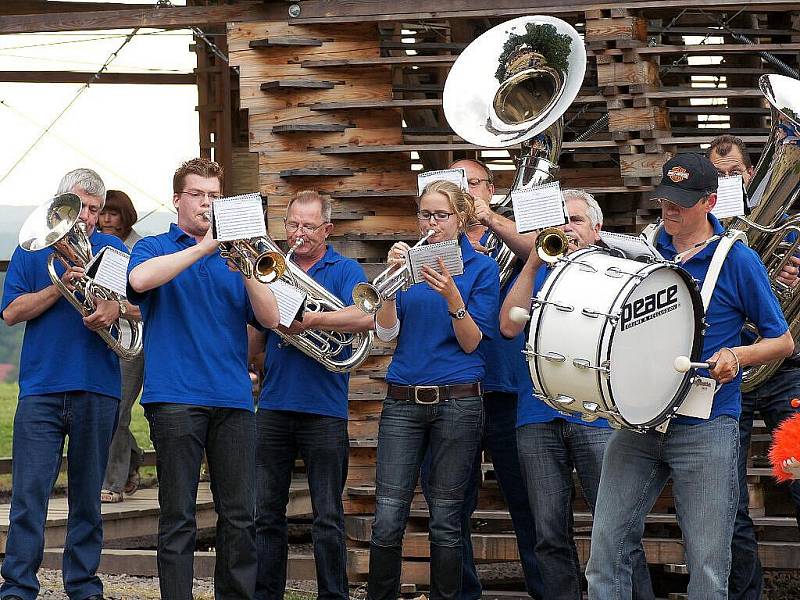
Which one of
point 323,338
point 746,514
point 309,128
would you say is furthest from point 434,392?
point 309,128

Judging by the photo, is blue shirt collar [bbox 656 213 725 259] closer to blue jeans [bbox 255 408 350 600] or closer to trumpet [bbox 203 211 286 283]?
trumpet [bbox 203 211 286 283]

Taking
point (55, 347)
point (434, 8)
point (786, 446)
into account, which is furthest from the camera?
point (434, 8)

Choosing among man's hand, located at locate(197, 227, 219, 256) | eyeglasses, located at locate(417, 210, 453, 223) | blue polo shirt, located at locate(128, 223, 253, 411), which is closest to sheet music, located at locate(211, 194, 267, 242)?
man's hand, located at locate(197, 227, 219, 256)

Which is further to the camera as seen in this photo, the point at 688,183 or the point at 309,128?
the point at 309,128

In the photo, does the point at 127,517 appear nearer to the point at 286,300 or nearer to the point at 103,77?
the point at 286,300

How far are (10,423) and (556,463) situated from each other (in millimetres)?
15278

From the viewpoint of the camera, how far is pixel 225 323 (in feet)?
18.8

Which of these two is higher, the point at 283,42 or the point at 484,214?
the point at 283,42

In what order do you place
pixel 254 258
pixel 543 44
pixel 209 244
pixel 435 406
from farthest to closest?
pixel 543 44, pixel 435 406, pixel 254 258, pixel 209 244

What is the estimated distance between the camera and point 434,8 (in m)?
7.79

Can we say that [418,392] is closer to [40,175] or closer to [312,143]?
[312,143]

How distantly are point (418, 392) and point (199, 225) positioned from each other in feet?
3.73

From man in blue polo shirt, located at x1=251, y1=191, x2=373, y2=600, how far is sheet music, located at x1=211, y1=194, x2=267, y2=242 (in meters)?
0.91

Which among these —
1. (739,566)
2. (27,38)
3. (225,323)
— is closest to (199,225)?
(225,323)
